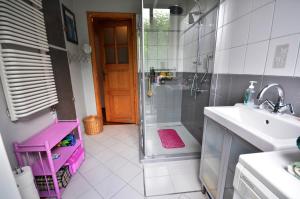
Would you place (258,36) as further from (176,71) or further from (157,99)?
(157,99)

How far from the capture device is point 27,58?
4.13ft

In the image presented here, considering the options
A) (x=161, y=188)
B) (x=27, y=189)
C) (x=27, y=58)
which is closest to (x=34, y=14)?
(x=27, y=58)

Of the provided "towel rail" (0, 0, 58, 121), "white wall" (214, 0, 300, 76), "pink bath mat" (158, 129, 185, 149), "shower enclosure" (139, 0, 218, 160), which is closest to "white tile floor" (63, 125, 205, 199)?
"shower enclosure" (139, 0, 218, 160)

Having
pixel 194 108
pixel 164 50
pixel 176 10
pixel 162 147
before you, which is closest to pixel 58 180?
pixel 162 147


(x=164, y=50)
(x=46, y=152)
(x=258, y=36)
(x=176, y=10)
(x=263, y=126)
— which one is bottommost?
(x=46, y=152)

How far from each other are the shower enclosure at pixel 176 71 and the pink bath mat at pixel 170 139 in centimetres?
6

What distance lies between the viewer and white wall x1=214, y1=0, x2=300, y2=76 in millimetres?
878

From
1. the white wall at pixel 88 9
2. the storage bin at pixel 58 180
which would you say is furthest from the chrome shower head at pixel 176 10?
the storage bin at pixel 58 180

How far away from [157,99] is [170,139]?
789 mm

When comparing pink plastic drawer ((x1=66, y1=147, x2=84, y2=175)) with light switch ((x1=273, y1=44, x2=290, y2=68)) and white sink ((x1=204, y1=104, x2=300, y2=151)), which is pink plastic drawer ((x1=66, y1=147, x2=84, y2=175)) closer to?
white sink ((x1=204, y1=104, x2=300, y2=151))

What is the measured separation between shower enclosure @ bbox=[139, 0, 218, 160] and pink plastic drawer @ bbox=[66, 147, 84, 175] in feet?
2.70

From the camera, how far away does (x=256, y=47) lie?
112 cm

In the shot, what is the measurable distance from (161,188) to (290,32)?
165 cm

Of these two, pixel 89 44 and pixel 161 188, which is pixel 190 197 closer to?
pixel 161 188
